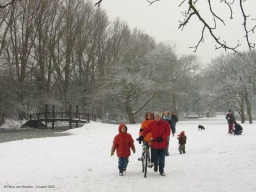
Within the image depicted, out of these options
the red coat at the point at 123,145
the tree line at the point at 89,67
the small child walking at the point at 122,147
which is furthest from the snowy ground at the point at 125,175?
the tree line at the point at 89,67

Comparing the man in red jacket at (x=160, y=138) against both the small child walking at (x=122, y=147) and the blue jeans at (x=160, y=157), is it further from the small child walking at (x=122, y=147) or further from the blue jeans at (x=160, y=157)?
the small child walking at (x=122, y=147)

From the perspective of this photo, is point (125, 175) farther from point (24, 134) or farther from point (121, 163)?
point (24, 134)

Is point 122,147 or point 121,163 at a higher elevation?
point 122,147

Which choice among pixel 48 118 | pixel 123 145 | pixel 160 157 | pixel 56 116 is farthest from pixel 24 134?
pixel 160 157

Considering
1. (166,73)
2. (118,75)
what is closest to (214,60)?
(166,73)

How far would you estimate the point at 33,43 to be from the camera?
3803 centimetres

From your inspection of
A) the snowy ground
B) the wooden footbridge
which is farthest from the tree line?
the snowy ground

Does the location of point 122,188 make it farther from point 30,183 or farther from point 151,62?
point 151,62

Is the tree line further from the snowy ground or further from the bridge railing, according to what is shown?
the snowy ground

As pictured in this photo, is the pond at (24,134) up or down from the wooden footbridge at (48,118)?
down

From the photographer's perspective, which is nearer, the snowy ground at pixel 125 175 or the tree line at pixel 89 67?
the snowy ground at pixel 125 175

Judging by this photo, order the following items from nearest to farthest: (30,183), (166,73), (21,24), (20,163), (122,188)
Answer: (122,188) < (30,183) < (20,163) < (21,24) < (166,73)

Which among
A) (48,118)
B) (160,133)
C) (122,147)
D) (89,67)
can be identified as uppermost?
(89,67)

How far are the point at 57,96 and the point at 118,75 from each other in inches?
429
